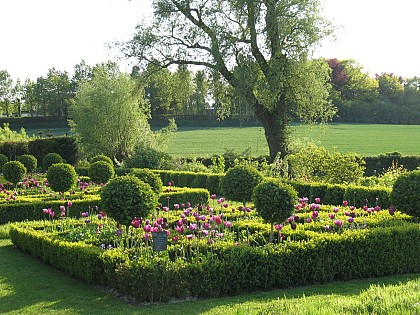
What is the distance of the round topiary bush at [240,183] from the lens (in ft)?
38.2

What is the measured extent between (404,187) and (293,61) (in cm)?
1415

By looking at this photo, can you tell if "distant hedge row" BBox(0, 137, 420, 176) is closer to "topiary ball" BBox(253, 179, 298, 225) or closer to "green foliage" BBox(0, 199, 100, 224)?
"green foliage" BBox(0, 199, 100, 224)

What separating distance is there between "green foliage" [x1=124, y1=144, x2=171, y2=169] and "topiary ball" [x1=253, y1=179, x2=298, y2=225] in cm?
1711

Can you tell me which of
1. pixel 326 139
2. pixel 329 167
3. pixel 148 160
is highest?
pixel 329 167

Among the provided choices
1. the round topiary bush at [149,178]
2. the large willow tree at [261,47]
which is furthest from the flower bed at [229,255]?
the large willow tree at [261,47]

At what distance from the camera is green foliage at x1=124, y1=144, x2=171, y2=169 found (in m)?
25.5

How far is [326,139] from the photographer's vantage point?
48.5 metres

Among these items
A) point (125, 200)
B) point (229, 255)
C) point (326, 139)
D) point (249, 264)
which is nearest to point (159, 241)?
point (229, 255)

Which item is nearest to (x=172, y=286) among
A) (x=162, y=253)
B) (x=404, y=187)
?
(x=162, y=253)

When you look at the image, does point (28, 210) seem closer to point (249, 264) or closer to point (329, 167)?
point (249, 264)

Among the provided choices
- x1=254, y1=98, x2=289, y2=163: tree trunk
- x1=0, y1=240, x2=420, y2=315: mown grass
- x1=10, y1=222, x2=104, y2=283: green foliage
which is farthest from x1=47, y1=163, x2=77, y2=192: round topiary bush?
x1=254, y1=98, x2=289, y2=163: tree trunk

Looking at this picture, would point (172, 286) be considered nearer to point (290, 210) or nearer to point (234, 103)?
point (290, 210)

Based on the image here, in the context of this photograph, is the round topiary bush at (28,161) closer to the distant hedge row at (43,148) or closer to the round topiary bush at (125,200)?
the distant hedge row at (43,148)

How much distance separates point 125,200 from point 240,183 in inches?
135
